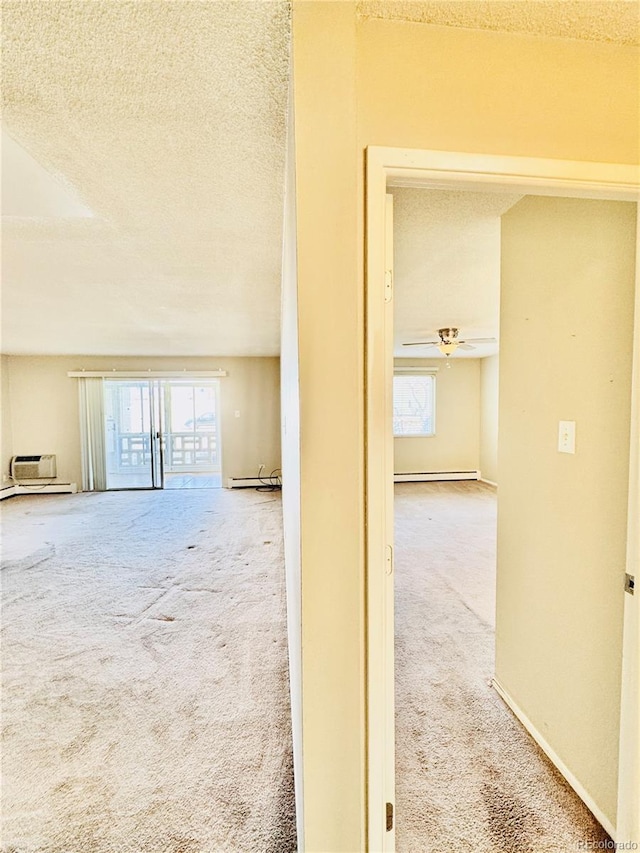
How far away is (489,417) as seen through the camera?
6.97 meters

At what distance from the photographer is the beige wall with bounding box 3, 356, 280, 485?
6.57 m

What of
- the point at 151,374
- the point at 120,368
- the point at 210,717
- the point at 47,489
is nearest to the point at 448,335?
the point at 210,717

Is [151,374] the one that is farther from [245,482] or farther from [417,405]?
[417,405]

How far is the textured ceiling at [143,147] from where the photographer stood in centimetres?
93

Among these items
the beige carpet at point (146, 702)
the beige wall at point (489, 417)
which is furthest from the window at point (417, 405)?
the beige carpet at point (146, 702)

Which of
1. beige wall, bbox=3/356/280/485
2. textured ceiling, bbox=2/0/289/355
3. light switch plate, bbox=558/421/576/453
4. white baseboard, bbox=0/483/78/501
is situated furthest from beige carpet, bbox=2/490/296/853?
beige wall, bbox=3/356/280/485

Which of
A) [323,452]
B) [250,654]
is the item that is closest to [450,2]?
[323,452]

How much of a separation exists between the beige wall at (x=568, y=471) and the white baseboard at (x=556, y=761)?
0.02m

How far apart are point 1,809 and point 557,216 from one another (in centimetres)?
299

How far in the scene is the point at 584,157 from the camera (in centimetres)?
102

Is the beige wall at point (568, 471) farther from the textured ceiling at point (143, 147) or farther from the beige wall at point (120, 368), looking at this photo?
the beige wall at point (120, 368)

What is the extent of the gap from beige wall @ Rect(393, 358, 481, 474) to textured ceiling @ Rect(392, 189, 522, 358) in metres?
3.05

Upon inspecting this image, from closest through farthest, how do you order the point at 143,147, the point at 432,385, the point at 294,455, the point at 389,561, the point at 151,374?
the point at 389,561, the point at 294,455, the point at 143,147, the point at 151,374, the point at 432,385

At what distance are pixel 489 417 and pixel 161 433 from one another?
19.1 ft
